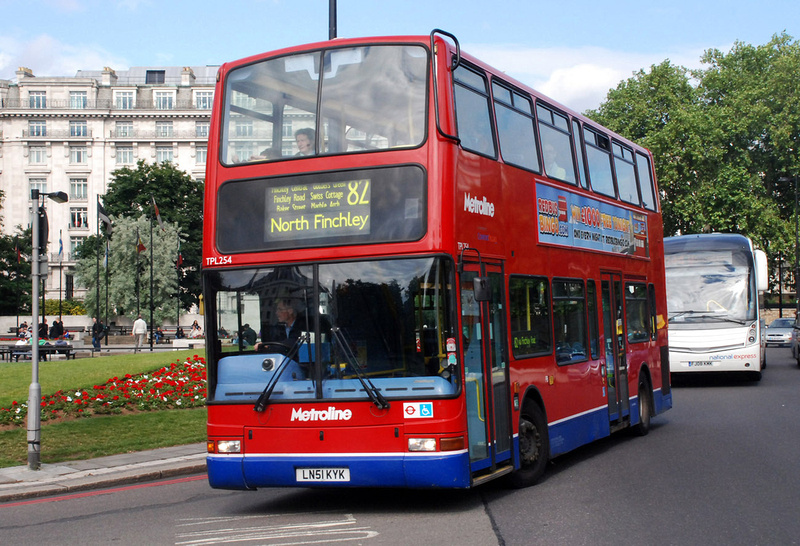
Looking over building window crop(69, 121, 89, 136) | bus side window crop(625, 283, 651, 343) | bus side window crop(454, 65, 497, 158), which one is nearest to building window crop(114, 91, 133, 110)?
building window crop(69, 121, 89, 136)

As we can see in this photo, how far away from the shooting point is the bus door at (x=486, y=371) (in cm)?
910

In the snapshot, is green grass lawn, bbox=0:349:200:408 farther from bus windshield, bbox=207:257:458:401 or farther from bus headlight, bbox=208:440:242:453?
bus windshield, bbox=207:257:458:401

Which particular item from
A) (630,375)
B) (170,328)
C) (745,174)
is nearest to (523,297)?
(630,375)

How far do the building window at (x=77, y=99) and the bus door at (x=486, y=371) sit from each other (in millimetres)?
97101

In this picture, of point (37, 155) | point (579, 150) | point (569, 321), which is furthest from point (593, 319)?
point (37, 155)

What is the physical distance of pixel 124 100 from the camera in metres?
102

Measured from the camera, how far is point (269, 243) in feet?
30.1

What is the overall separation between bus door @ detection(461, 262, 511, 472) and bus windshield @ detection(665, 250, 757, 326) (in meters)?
15.2

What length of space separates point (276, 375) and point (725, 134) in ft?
192

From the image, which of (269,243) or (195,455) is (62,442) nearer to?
(195,455)

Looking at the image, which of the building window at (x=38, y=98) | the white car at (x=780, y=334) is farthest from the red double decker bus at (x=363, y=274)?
the building window at (x=38, y=98)

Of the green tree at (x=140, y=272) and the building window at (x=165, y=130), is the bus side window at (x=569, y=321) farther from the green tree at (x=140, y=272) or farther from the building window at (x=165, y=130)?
the building window at (x=165, y=130)

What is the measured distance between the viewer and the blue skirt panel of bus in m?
8.54

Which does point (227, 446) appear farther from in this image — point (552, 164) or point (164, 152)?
point (164, 152)
